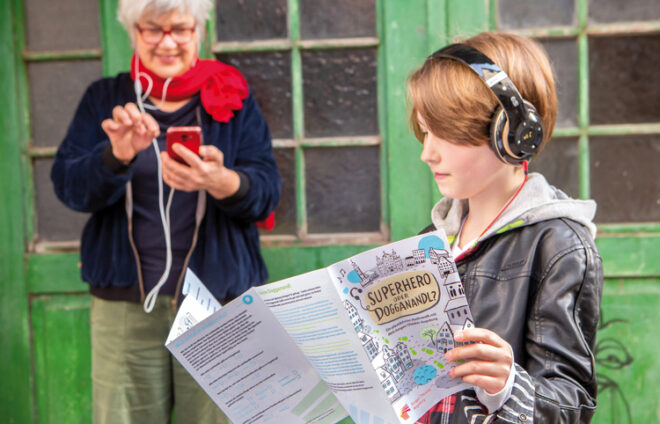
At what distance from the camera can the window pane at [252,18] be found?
221 centimetres

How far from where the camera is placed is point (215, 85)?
1813 millimetres

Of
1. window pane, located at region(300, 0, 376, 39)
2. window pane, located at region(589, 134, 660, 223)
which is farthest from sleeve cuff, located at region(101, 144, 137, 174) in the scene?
window pane, located at region(589, 134, 660, 223)

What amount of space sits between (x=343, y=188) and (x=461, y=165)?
3.60ft

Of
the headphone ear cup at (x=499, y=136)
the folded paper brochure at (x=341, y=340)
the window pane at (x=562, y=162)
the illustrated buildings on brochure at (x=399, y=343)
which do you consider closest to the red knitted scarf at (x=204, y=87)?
the folded paper brochure at (x=341, y=340)

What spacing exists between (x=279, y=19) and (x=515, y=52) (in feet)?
4.09

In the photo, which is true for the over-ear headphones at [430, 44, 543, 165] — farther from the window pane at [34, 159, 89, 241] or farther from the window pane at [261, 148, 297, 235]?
the window pane at [34, 159, 89, 241]

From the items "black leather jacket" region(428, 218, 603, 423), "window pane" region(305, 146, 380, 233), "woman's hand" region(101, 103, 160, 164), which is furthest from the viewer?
"window pane" region(305, 146, 380, 233)

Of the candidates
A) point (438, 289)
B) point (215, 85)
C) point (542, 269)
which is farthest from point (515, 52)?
point (215, 85)

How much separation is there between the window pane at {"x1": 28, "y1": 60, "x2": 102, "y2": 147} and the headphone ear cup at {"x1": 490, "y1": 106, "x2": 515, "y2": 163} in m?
1.67

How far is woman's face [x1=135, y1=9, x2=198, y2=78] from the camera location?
5.80ft

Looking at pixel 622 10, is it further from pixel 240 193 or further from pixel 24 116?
pixel 24 116

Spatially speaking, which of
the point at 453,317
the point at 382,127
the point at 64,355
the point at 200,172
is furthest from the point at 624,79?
the point at 64,355

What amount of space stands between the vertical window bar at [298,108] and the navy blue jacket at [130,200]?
1.12ft

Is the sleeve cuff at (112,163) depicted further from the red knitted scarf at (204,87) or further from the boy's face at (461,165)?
the boy's face at (461,165)
